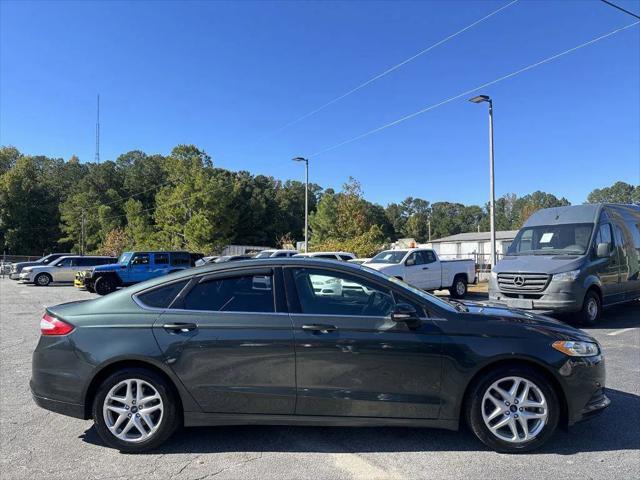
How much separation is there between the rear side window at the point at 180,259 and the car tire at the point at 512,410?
20.7 m

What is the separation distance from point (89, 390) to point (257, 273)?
5.53 ft

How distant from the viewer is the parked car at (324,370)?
3844mm

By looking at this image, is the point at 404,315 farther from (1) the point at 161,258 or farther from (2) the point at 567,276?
(1) the point at 161,258

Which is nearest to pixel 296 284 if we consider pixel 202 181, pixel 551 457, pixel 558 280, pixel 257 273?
pixel 257 273

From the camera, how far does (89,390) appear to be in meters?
3.99

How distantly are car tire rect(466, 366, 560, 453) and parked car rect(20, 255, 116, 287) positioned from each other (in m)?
26.4

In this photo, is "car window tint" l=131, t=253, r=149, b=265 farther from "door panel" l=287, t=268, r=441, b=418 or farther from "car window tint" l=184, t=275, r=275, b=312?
"door panel" l=287, t=268, r=441, b=418

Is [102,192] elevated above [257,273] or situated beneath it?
elevated above

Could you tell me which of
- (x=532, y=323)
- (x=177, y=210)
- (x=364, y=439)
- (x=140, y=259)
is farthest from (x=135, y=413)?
(x=177, y=210)

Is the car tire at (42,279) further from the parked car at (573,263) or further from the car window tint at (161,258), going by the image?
the parked car at (573,263)

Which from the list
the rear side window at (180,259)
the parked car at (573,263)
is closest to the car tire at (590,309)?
the parked car at (573,263)

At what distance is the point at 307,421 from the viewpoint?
154 inches

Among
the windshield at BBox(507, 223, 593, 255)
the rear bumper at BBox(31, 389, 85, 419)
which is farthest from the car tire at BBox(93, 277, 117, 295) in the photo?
the rear bumper at BBox(31, 389, 85, 419)

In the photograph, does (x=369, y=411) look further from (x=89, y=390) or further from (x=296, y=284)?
(x=89, y=390)
